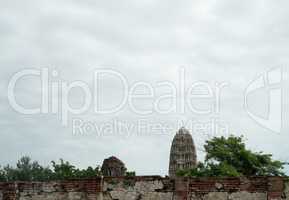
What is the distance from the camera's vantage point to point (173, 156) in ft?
150

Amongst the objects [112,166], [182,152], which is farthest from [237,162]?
[182,152]

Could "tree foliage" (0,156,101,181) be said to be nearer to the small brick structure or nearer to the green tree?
the green tree

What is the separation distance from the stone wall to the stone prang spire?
110 ft

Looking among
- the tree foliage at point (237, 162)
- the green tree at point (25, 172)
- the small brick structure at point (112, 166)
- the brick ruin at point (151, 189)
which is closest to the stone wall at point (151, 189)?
the brick ruin at point (151, 189)

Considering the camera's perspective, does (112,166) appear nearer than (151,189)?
No

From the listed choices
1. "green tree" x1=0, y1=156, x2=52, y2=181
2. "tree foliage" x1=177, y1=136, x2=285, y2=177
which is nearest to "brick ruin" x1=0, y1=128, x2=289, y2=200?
"tree foliage" x1=177, y1=136, x2=285, y2=177

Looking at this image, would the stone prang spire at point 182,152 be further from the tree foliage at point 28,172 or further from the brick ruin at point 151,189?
the brick ruin at point 151,189

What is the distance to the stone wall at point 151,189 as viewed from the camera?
1056 cm

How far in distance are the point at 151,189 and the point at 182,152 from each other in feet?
115

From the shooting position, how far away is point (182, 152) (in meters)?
45.8

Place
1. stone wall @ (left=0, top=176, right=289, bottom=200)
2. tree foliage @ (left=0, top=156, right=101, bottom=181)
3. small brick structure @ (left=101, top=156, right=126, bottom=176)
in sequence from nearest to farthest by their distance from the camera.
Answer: stone wall @ (left=0, top=176, right=289, bottom=200)
small brick structure @ (left=101, top=156, right=126, bottom=176)
tree foliage @ (left=0, top=156, right=101, bottom=181)

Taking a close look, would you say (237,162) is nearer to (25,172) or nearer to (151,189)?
(151,189)

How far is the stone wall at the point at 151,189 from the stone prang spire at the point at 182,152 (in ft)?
110

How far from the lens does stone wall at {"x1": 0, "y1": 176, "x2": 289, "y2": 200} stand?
10562 mm
